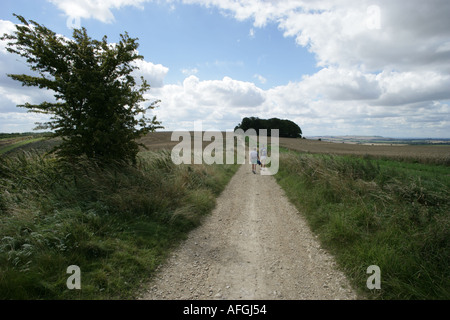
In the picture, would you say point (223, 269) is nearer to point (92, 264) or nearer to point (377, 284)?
point (92, 264)

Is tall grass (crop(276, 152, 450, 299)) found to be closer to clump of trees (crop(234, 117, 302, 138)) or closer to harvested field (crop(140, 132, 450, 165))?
harvested field (crop(140, 132, 450, 165))

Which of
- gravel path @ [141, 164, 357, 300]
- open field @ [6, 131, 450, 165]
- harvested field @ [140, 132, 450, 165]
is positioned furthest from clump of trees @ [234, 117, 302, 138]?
gravel path @ [141, 164, 357, 300]

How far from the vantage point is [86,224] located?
4.57 meters

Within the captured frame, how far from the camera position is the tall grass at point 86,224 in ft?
11.0

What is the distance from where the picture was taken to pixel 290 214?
7.39 meters

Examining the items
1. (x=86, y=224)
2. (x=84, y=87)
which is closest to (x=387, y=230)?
(x=86, y=224)

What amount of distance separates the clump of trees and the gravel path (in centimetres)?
8781

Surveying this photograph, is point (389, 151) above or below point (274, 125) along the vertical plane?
below

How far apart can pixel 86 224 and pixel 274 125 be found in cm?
9410

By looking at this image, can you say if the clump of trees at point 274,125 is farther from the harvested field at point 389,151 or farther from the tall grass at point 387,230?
the tall grass at point 387,230

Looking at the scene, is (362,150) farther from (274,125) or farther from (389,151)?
(274,125)

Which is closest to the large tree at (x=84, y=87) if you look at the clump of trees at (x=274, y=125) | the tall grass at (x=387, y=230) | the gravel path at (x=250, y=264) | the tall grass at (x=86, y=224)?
the tall grass at (x=86, y=224)

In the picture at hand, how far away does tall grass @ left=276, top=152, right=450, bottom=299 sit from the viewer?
3.48 m

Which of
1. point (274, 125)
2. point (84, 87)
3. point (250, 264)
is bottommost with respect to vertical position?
point (250, 264)
